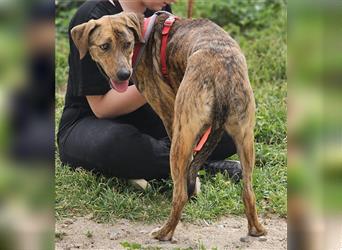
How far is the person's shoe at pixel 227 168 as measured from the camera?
4090 mm

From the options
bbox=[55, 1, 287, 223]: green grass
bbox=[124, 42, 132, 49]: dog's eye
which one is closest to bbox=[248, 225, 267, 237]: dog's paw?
bbox=[55, 1, 287, 223]: green grass

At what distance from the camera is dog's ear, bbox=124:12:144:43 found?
3358 millimetres

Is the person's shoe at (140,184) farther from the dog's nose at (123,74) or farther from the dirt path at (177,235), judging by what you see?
the dog's nose at (123,74)

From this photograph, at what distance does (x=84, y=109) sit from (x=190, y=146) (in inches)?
49.9

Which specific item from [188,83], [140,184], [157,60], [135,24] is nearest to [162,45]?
[157,60]

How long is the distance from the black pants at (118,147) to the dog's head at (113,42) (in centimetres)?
48

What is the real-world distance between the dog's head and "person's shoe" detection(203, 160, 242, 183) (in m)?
1.08

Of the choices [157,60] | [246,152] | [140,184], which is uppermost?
[157,60]

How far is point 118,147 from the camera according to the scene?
12.4 feet

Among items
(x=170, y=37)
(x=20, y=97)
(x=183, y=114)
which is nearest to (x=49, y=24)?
(x=20, y=97)

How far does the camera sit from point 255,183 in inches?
158

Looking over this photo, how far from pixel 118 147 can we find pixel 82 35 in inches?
30.0

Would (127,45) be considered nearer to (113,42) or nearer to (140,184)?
(113,42)

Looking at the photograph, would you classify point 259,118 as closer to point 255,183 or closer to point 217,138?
point 255,183
